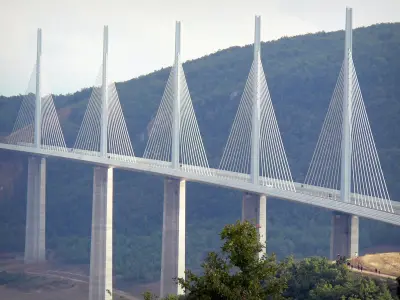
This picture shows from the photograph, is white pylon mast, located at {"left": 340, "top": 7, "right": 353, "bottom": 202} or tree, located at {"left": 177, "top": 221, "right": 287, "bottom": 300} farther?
white pylon mast, located at {"left": 340, "top": 7, "right": 353, "bottom": 202}

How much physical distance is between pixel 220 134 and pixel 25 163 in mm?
14952

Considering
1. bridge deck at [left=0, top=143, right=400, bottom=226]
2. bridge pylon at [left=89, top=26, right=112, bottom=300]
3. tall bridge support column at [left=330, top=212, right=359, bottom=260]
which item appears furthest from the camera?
bridge pylon at [left=89, top=26, right=112, bottom=300]

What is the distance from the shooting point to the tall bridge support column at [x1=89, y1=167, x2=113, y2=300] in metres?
43.7

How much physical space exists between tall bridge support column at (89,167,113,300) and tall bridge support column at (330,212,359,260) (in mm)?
12341

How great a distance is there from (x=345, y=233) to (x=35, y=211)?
2629 centimetres

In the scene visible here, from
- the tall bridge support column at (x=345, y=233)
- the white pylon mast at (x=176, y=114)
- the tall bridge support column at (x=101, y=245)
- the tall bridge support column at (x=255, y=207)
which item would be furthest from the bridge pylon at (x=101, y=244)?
the tall bridge support column at (x=345, y=233)

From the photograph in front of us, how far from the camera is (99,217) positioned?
44188 millimetres

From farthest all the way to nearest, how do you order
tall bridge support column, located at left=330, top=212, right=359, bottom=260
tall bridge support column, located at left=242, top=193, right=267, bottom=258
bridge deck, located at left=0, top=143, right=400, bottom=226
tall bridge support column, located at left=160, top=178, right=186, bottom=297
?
tall bridge support column, located at left=160, top=178, right=186, bottom=297, tall bridge support column, located at left=242, top=193, right=267, bottom=258, tall bridge support column, located at left=330, top=212, right=359, bottom=260, bridge deck, located at left=0, top=143, right=400, bottom=226

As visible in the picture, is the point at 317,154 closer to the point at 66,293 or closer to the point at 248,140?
the point at 248,140

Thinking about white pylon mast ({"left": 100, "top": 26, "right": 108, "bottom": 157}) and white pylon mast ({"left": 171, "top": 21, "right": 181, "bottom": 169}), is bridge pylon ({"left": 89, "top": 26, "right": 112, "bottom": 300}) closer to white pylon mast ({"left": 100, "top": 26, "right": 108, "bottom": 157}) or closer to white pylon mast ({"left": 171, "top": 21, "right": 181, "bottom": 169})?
white pylon mast ({"left": 100, "top": 26, "right": 108, "bottom": 157})

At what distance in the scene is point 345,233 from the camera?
3488cm

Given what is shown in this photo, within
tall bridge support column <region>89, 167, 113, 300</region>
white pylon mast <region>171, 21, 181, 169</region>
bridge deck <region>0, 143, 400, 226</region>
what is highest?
white pylon mast <region>171, 21, 181, 169</region>

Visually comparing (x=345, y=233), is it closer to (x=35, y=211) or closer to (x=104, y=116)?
(x=104, y=116)

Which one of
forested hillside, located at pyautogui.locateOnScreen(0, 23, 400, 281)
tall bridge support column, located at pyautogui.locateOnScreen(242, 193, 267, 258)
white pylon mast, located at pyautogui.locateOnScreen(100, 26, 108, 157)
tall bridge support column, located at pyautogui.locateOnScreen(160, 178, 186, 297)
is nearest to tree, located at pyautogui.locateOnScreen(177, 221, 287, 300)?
tall bridge support column, located at pyautogui.locateOnScreen(242, 193, 267, 258)
